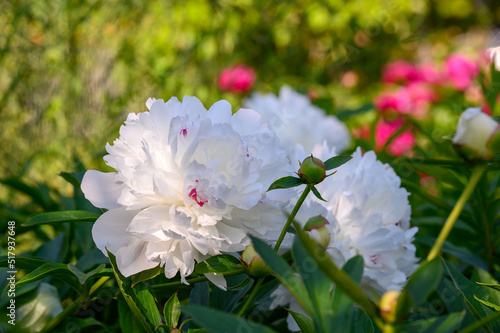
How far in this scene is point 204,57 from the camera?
1.59 meters

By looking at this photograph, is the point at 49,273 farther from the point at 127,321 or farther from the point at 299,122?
the point at 299,122

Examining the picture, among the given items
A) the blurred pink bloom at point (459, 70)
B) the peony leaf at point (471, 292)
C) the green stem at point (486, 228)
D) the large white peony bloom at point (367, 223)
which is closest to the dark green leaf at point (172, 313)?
the large white peony bloom at point (367, 223)

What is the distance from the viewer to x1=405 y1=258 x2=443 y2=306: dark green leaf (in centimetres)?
26

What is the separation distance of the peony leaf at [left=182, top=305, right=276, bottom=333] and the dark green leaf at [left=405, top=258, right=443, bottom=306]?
82 millimetres

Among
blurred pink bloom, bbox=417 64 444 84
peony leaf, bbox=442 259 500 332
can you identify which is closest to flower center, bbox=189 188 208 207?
peony leaf, bbox=442 259 500 332

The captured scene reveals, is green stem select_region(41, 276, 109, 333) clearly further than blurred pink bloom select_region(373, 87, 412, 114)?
No

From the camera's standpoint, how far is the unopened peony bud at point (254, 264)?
0.36m

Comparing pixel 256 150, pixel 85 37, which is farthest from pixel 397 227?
pixel 85 37

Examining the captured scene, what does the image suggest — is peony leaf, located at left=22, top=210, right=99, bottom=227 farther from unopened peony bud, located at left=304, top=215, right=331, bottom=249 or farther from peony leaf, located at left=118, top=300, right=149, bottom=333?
unopened peony bud, located at left=304, top=215, right=331, bottom=249

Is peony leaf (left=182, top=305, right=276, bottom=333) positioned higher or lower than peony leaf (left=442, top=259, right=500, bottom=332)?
higher

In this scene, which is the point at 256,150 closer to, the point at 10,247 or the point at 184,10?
the point at 10,247

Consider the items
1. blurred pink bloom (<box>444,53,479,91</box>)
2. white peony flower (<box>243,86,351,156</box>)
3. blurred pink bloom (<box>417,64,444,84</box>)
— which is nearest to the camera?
white peony flower (<box>243,86,351,156</box>)

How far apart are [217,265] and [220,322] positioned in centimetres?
12

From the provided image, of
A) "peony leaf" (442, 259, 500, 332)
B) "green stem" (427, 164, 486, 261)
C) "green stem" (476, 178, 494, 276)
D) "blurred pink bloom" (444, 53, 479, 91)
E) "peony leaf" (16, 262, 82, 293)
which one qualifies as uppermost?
"peony leaf" (16, 262, 82, 293)
